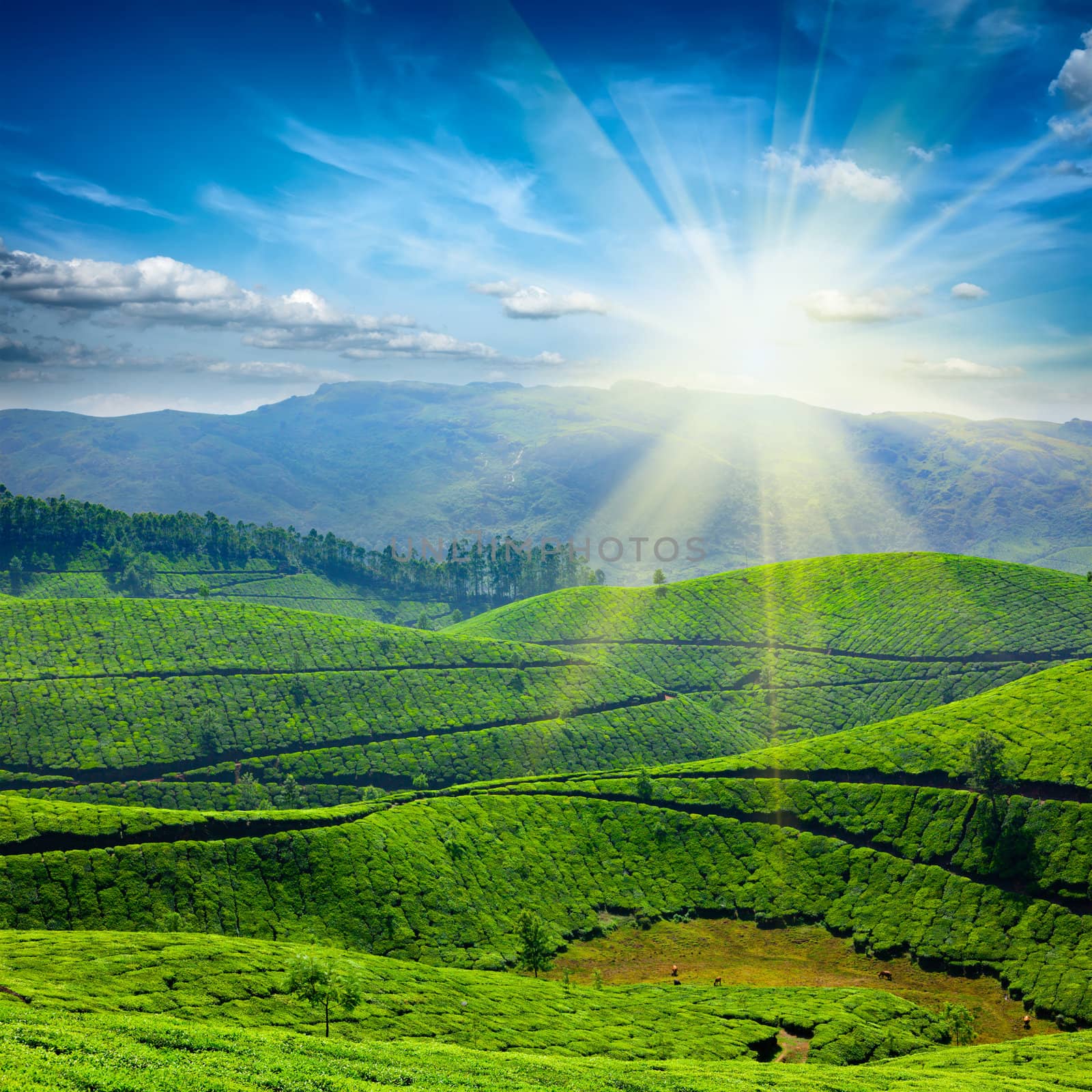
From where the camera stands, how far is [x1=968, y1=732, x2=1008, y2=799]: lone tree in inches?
4414

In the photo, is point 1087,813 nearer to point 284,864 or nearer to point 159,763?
point 284,864

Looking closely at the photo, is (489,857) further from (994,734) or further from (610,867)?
(994,734)

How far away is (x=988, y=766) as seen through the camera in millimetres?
112875

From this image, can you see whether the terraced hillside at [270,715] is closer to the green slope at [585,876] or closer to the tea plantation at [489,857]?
the tea plantation at [489,857]

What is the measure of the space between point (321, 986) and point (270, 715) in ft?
385

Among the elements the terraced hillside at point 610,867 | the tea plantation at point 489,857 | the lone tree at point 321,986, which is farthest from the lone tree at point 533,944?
the lone tree at point 321,986

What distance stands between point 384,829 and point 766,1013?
167ft

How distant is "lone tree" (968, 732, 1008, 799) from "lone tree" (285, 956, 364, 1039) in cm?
8805

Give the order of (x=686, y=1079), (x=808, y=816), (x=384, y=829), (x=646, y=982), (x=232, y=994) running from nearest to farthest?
(x=686, y=1079)
(x=232, y=994)
(x=646, y=982)
(x=384, y=829)
(x=808, y=816)

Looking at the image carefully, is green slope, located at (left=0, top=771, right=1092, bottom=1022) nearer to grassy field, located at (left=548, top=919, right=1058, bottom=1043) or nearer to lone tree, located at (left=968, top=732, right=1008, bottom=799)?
grassy field, located at (left=548, top=919, right=1058, bottom=1043)

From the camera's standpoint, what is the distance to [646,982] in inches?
3593

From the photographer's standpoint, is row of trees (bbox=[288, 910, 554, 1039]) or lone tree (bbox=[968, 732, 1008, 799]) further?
lone tree (bbox=[968, 732, 1008, 799])

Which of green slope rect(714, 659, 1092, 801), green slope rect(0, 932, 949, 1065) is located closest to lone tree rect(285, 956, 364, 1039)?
green slope rect(0, 932, 949, 1065)

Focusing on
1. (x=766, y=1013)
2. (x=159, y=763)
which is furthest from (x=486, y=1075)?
(x=159, y=763)
